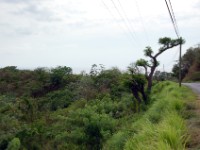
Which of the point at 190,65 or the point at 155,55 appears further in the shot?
the point at 190,65

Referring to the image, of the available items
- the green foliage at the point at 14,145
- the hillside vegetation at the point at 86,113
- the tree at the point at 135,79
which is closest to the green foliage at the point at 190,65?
the hillside vegetation at the point at 86,113

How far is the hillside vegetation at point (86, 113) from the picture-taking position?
379 inches

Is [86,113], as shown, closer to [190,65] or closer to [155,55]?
[155,55]

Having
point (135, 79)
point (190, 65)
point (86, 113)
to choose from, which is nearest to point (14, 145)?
point (86, 113)

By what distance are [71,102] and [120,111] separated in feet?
35.7

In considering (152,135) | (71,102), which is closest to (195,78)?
(71,102)

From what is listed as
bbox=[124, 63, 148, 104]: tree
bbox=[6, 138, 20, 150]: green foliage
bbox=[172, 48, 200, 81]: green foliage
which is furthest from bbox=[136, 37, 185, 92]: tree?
bbox=[172, 48, 200, 81]: green foliage

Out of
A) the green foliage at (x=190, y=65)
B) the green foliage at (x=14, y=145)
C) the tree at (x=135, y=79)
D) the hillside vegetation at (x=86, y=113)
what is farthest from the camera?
the green foliage at (x=190, y=65)

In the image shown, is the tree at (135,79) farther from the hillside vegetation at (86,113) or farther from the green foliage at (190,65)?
the green foliage at (190,65)

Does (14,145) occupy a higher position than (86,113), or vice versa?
(86,113)

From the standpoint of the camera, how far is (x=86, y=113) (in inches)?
948

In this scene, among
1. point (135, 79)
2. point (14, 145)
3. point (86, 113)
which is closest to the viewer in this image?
point (14, 145)

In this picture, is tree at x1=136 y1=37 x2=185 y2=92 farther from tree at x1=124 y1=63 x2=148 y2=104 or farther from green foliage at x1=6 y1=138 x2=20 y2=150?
green foliage at x1=6 y1=138 x2=20 y2=150

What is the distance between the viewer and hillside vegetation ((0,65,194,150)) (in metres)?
9.63
